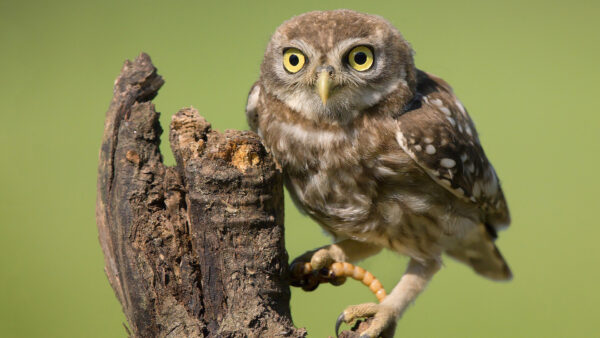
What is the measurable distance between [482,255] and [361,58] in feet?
4.98

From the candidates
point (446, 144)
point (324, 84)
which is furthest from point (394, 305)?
point (324, 84)

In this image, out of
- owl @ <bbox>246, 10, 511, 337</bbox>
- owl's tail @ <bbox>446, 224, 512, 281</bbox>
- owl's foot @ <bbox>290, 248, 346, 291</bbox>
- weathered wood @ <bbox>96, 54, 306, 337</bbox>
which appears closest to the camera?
weathered wood @ <bbox>96, 54, 306, 337</bbox>

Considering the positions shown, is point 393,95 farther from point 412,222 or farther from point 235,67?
point 235,67

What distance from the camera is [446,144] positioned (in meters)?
2.61

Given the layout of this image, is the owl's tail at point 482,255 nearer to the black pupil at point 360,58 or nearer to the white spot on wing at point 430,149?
the white spot on wing at point 430,149

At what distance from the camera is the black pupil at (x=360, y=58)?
2.48 meters

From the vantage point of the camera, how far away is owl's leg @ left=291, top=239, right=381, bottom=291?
2.72m

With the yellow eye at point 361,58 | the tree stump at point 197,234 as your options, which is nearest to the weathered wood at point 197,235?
the tree stump at point 197,234

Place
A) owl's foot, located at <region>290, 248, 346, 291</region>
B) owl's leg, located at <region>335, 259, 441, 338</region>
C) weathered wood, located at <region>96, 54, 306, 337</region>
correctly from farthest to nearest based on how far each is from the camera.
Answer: owl's leg, located at <region>335, 259, 441, 338</region>, owl's foot, located at <region>290, 248, 346, 291</region>, weathered wood, located at <region>96, 54, 306, 337</region>

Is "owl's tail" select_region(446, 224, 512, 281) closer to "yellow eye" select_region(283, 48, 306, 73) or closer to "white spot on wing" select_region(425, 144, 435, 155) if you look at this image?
"white spot on wing" select_region(425, 144, 435, 155)

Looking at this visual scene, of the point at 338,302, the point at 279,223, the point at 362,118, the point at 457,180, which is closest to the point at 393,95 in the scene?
the point at 362,118

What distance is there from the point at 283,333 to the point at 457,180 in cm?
113

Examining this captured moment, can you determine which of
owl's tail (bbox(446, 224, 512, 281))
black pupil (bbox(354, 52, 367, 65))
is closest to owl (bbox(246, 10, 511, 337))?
black pupil (bbox(354, 52, 367, 65))

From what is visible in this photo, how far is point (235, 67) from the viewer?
6.29m
